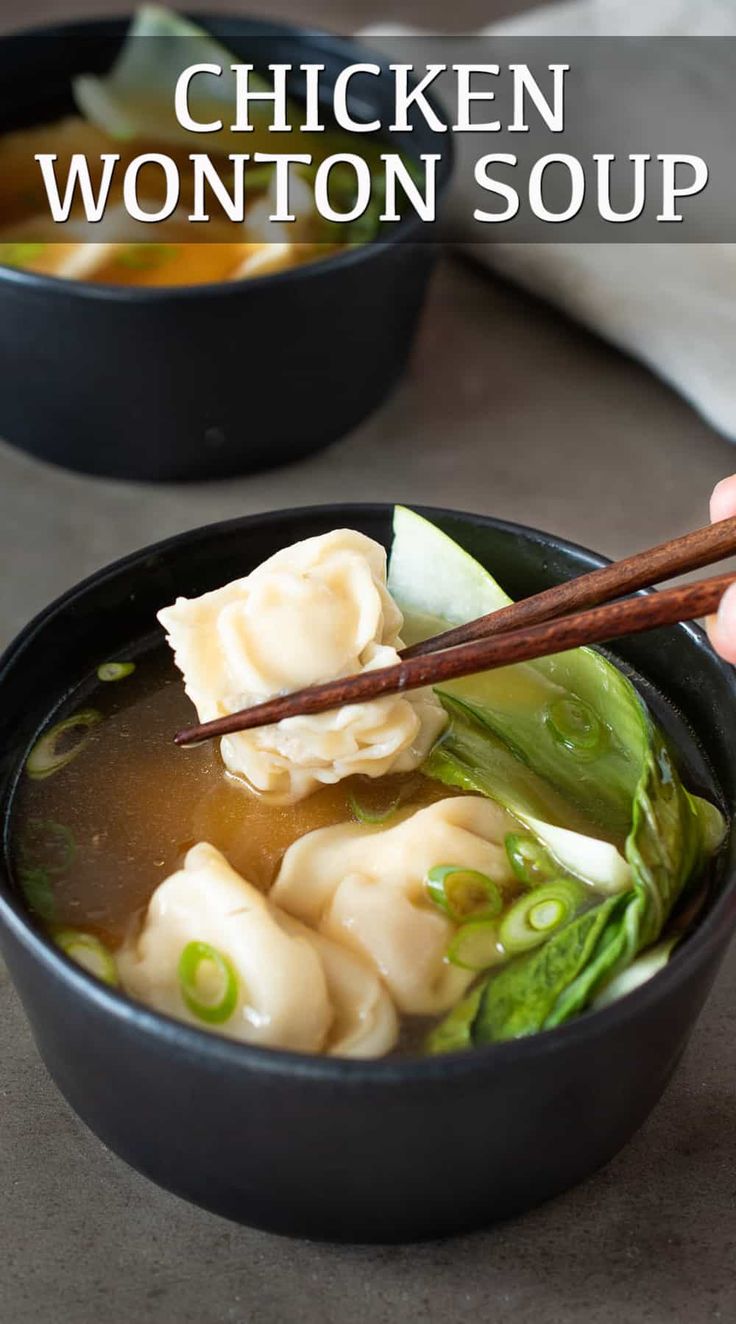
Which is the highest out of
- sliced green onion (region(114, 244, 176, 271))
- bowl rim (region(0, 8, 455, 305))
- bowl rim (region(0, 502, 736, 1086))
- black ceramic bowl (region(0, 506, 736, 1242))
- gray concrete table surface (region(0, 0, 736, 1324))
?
bowl rim (region(0, 8, 455, 305))

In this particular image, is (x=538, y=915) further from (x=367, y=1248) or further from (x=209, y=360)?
(x=209, y=360)

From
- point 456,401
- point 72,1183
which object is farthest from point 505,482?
point 72,1183

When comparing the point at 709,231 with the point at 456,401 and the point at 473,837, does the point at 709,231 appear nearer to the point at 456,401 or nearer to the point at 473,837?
the point at 456,401

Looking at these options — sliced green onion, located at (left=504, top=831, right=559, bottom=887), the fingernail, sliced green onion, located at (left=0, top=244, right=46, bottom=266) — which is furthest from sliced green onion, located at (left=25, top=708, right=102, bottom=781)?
sliced green onion, located at (left=0, top=244, right=46, bottom=266)

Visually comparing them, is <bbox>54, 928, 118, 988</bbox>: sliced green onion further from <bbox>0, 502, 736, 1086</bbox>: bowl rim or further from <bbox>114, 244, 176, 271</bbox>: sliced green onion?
<bbox>114, 244, 176, 271</bbox>: sliced green onion

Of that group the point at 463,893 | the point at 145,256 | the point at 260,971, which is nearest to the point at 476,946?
the point at 463,893

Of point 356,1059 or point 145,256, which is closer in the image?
point 356,1059
